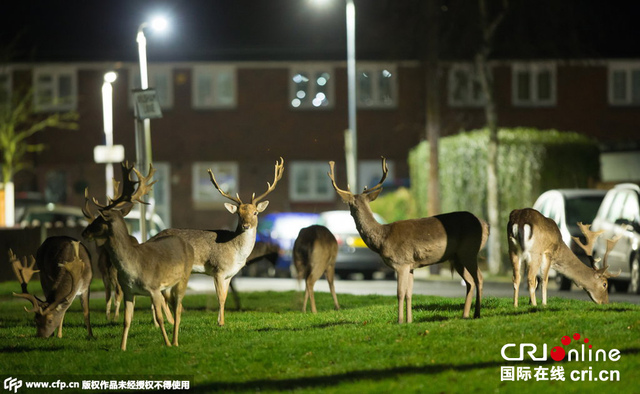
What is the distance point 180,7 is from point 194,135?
7350 millimetres

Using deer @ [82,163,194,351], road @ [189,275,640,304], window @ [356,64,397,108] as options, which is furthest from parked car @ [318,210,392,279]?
window @ [356,64,397,108]

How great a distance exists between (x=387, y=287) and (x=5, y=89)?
25.9 metres

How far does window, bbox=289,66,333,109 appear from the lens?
158 feet

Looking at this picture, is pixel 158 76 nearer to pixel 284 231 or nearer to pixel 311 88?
pixel 311 88

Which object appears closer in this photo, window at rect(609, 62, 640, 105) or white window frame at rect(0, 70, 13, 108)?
white window frame at rect(0, 70, 13, 108)

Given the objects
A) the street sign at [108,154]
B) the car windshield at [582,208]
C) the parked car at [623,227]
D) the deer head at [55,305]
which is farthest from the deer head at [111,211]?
the street sign at [108,154]

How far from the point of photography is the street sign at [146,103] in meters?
22.1

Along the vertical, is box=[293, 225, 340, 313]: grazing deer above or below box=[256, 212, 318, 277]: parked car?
above

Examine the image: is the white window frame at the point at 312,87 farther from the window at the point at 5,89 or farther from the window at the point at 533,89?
the window at the point at 5,89

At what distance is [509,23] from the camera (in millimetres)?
33062

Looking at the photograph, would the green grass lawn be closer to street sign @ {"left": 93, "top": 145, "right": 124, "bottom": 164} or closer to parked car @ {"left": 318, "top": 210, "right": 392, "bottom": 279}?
parked car @ {"left": 318, "top": 210, "right": 392, "bottom": 279}

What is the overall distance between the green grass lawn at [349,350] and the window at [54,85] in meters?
33.4

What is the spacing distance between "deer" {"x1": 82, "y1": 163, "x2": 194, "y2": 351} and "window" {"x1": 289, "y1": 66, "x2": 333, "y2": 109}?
3467 cm

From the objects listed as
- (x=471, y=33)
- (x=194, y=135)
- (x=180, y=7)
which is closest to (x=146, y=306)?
(x=471, y=33)
